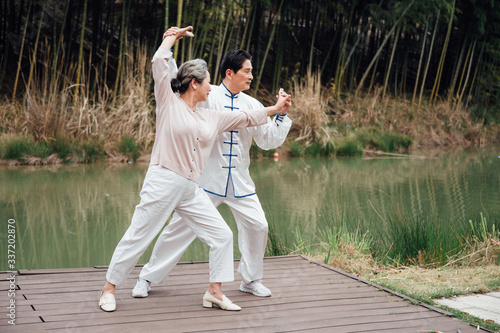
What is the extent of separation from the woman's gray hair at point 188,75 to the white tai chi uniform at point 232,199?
0.38 metres

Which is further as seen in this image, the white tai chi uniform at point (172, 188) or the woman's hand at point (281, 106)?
the woman's hand at point (281, 106)

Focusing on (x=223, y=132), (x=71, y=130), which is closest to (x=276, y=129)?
(x=223, y=132)

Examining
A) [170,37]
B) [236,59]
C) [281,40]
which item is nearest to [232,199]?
[236,59]

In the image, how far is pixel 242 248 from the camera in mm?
3703

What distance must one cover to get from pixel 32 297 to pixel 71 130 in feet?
27.8

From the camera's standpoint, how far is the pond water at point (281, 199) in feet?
19.2

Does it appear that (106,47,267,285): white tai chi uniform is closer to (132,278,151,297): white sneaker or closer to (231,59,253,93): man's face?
(132,278,151,297): white sneaker

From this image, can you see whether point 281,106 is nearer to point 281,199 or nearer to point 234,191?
point 234,191

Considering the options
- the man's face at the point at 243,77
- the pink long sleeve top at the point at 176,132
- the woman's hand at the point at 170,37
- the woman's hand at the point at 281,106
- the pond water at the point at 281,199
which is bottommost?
the pond water at the point at 281,199

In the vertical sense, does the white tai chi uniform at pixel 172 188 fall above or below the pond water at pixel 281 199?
above

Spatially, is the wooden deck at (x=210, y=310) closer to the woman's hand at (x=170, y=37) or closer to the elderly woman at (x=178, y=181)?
the elderly woman at (x=178, y=181)

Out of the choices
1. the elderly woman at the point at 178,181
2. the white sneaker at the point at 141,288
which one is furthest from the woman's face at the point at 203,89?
the white sneaker at the point at 141,288

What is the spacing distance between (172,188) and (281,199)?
523 centimetres

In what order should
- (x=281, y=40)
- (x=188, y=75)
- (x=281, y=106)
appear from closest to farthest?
(x=188, y=75)
(x=281, y=106)
(x=281, y=40)
